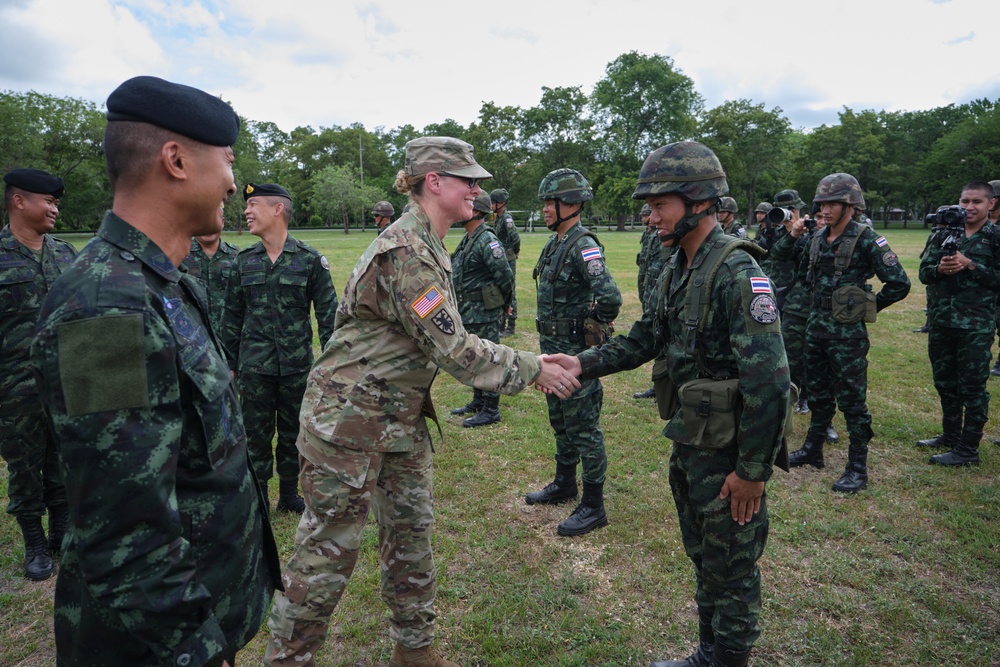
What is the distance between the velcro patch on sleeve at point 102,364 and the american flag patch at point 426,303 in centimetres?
137

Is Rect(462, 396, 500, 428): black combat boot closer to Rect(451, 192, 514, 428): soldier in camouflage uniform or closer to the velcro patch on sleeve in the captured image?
Rect(451, 192, 514, 428): soldier in camouflage uniform

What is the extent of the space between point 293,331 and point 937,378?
21.9 ft

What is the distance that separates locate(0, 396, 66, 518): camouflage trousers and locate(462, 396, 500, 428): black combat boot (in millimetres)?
4083

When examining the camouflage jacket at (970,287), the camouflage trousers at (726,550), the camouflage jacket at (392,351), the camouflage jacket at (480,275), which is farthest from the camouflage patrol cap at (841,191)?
the camouflage jacket at (392,351)

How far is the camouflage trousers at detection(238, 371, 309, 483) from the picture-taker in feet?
14.9

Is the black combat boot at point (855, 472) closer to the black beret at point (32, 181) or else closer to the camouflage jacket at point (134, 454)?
the camouflage jacket at point (134, 454)

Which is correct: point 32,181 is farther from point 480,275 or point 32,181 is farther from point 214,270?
point 480,275

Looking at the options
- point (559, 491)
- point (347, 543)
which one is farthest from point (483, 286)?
point (347, 543)

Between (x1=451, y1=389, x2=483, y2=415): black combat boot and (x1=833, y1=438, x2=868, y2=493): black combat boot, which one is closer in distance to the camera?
(x1=833, y1=438, x2=868, y2=493): black combat boot

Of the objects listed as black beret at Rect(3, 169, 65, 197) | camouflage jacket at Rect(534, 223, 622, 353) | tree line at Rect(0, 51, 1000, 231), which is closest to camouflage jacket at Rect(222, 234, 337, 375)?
black beret at Rect(3, 169, 65, 197)

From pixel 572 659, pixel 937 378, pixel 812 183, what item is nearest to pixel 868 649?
pixel 572 659

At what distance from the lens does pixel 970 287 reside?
5.66 meters

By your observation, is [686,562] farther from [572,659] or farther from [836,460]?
[836,460]

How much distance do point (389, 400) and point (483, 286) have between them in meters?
4.25
